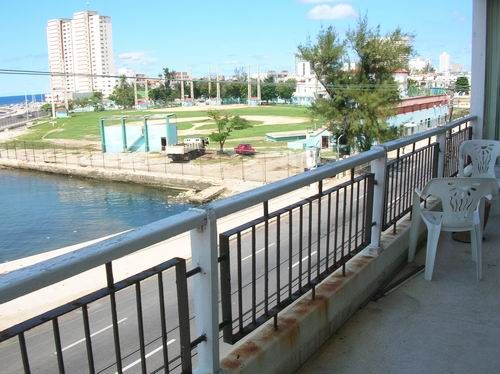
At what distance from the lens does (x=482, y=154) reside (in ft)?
16.7

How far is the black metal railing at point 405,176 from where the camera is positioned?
3.88 m

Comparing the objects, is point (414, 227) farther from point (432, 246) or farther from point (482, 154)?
point (482, 154)

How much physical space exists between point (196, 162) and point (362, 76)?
79.3 ft

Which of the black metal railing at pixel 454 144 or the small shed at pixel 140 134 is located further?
the small shed at pixel 140 134

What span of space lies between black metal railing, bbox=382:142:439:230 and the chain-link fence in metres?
38.8

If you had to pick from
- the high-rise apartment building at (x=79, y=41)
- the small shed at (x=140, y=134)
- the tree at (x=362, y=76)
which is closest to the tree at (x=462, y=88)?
the tree at (x=362, y=76)

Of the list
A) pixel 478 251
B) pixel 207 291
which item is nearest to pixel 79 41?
pixel 478 251

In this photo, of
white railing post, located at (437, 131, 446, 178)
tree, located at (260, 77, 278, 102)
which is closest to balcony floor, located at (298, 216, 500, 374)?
white railing post, located at (437, 131, 446, 178)

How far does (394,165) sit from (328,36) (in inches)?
1446

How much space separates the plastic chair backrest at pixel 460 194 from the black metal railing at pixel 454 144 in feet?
5.95

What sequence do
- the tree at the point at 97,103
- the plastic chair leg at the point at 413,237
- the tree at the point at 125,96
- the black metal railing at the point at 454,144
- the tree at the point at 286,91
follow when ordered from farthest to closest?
the tree at the point at 125,96 → the tree at the point at 97,103 → the tree at the point at 286,91 → the black metal railing at the point at 454,144 → the plastic chair leg at the point at 413,237

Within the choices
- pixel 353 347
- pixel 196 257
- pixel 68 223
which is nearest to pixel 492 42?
pixel 353 347

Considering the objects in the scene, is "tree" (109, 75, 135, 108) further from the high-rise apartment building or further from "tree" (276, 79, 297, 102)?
"tree" (276, 79, 297, 102)

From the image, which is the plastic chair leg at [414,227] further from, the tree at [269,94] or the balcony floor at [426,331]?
the tree at [269,94]
